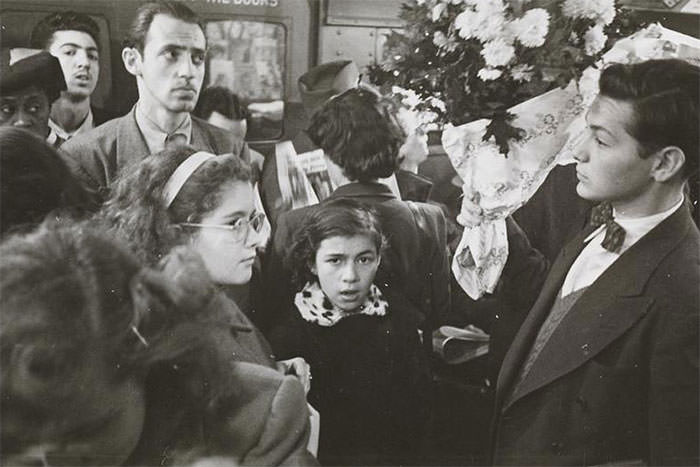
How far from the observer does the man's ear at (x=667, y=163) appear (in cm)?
182

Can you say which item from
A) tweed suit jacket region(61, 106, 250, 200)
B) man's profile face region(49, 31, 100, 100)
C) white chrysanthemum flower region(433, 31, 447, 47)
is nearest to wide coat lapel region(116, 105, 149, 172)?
tweed suit jacket region(61, 106, 250, 200)

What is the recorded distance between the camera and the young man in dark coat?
1.82 metres

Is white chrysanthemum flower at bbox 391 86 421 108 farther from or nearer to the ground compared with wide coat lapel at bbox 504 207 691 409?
farther from the ground

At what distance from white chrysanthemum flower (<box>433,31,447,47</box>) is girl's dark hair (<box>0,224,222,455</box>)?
0.83 m

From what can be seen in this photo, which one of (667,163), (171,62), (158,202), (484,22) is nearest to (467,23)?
(484,22)

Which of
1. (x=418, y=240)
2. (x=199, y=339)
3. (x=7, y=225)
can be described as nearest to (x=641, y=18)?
(x=418, y=240)

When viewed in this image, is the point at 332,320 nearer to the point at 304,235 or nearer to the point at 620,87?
the point at 304,235

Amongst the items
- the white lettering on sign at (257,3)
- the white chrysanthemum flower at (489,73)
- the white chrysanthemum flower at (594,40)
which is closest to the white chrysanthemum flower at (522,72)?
the white chrysanthemum flower at (489,73)

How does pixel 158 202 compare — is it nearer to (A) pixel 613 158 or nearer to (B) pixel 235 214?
(B) pixel 235 214

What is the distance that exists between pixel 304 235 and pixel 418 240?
11.1 inches

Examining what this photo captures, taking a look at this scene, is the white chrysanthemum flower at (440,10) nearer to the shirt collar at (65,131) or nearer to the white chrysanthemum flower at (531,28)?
the white chrysanthemum flower at (531,28)

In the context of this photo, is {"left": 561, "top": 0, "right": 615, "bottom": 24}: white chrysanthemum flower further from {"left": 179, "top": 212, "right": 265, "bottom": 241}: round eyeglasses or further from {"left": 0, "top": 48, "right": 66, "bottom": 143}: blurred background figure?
{"left": 0, "top": 48, "right": 66, "bottom": 143}: blurred background figure

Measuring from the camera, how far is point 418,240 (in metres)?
1.93

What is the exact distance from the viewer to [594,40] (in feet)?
6.06
